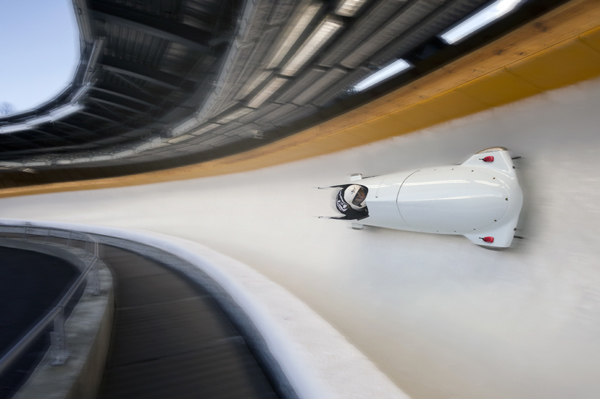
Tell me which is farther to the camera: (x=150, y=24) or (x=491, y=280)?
(x=150, y=24)

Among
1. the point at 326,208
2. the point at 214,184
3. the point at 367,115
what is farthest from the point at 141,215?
the point at 367,115

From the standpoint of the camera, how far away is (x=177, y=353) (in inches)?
92.4

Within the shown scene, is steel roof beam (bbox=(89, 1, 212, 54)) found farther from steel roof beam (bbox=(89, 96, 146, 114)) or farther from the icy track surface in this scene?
steel roof beam (bbox=(89, 96, 146, 114))

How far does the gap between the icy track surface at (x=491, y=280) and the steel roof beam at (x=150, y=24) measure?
2471mm

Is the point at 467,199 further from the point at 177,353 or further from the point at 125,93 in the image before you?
the point at 125,93

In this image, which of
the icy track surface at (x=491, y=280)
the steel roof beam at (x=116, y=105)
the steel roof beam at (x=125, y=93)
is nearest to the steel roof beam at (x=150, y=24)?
the icy track surface at (x=491, y=280)

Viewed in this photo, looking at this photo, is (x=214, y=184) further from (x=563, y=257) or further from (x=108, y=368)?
(x=563, y=257)

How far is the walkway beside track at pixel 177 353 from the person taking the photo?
1.93 meters

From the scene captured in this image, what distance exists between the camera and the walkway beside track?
6.33ft

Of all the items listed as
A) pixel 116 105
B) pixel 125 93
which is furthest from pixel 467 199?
pixel 116 105

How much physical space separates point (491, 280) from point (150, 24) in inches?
175

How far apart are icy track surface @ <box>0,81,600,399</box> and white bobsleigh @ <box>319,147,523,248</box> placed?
0.16m

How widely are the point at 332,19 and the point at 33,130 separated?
34.6ft

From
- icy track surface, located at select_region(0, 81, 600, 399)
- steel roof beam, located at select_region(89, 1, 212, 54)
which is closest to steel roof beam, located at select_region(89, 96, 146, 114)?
steel roof beam, located at select_region(89, 1, 212, 54)
